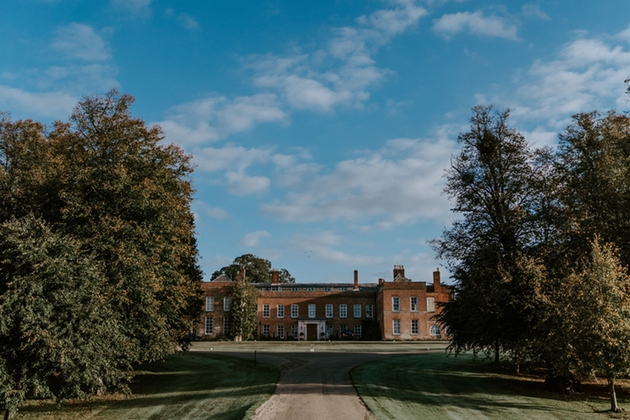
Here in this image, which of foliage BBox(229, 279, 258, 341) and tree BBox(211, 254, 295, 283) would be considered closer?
foliage BBox(229, 279, 258, 341)

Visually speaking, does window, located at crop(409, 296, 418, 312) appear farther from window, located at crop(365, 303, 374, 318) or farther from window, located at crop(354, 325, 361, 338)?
window, located at crop(354, 325, 361, 338)

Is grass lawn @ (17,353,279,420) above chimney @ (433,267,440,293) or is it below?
below

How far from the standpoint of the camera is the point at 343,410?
1692 cm

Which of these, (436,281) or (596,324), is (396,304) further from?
(596,324)

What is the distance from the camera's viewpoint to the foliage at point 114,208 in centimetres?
2166

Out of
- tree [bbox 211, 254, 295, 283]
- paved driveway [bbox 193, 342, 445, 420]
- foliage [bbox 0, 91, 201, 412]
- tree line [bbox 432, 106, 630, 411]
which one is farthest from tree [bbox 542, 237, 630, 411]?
tree [bbox 211, 254, 295, 283]

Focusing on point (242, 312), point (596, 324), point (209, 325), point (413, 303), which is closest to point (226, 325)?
point (209, 325)

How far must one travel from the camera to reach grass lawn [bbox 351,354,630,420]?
17797mm

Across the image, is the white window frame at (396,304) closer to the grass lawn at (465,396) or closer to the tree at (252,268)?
the grass lawn at (465,396)

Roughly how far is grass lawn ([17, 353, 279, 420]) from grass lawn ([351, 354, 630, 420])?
442 centimetres

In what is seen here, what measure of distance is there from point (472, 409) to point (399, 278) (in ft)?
152

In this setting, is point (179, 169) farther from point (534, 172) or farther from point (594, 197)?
point (594, 197)

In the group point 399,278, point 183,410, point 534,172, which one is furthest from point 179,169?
point 399,278

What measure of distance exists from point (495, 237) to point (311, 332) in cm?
4237
